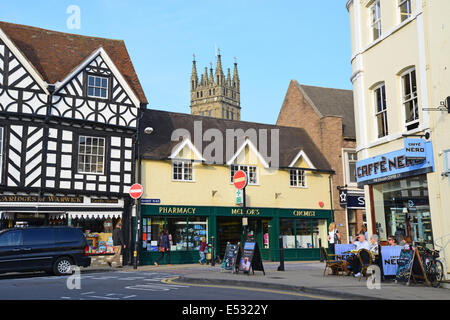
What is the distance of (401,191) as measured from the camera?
607 inches

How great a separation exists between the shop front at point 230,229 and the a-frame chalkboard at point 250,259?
320 inches

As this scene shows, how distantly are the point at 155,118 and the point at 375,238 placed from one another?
16215mm

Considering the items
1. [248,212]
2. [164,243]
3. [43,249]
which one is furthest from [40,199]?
[248,212]

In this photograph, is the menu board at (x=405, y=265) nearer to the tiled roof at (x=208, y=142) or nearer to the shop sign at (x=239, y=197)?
the shop sign at (x=239, y=197)

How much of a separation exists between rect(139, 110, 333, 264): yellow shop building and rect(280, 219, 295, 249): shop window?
0.20 feet

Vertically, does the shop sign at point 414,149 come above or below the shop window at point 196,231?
above

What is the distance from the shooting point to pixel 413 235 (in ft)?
48.9

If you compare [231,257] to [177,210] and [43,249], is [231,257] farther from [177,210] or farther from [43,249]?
[177,210]

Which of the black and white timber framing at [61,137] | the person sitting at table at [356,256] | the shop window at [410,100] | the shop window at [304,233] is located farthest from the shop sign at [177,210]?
the shop window at [410,100]

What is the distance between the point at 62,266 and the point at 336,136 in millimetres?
19726

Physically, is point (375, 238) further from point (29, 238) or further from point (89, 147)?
point (89, 147)

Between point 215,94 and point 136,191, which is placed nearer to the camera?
point 136,191

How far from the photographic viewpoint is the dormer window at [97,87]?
23891 millimetres
